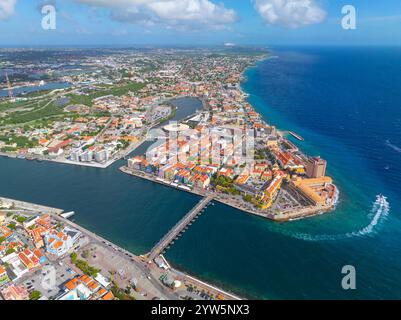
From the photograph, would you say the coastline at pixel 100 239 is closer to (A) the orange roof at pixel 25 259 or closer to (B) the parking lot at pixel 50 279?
(B) the parking lot at pixel 50 279

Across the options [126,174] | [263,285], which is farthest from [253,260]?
[126,174]

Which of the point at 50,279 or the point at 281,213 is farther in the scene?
the point at 281,213

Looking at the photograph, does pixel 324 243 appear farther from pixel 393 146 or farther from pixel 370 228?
pixel 393 146

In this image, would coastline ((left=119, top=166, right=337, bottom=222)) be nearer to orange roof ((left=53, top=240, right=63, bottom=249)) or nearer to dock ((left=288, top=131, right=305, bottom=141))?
orange roof ((left=53, top=240, right=63, bottom=249))

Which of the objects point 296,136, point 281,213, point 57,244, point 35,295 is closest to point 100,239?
point 57,244

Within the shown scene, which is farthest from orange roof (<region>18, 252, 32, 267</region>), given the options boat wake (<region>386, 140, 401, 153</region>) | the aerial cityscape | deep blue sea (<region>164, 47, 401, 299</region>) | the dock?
boat wake (<region>386, 140, 401, 153</region>)

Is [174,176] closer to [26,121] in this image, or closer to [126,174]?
[126,174]

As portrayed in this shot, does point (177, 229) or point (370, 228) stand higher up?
point (370, 228)
